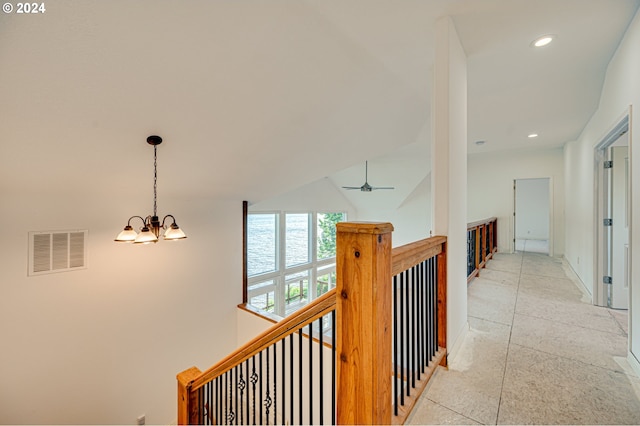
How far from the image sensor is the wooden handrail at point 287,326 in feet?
3.75

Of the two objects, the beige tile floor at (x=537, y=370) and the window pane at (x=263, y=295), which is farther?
the window pane at (x=263, y=295)

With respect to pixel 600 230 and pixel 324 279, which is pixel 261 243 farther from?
pixel 600 230

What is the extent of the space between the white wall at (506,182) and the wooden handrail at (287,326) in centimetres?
678

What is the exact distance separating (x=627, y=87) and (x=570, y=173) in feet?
12.2

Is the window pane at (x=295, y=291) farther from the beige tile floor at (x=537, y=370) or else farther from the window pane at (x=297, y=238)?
the beige tile floor at (x=537, y=370)

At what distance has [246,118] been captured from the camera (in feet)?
9.40

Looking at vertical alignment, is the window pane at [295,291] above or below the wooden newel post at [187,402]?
below

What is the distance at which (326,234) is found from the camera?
8547mm

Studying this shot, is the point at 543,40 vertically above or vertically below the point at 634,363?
above

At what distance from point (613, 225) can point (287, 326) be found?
12.2 ft

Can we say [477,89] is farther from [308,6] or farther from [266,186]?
[266,186]

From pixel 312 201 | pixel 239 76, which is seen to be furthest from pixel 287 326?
pixel 312 201

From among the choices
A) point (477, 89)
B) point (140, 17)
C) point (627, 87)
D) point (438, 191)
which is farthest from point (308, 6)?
point (627, 87)

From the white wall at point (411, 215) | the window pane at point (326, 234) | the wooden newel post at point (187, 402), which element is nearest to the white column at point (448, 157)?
the wooden newel post at point (187, 402)
